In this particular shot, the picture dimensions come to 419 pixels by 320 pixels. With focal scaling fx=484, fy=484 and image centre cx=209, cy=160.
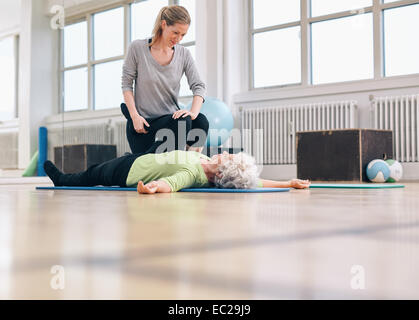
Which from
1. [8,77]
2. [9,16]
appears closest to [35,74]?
[8,77]

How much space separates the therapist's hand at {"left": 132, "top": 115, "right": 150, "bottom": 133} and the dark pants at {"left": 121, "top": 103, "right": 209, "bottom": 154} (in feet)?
0.16

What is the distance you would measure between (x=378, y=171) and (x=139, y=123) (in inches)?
94.1

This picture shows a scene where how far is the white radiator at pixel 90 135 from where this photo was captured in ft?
14.8

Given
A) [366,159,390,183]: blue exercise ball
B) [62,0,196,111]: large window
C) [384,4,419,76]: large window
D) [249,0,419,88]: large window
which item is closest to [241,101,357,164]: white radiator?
[249,0,419,88]: large window

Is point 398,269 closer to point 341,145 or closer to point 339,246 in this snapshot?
point 339,246

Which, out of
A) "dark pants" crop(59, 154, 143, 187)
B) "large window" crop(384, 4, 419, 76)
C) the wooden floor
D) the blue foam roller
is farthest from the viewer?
"large window" crop(384, 4, 419, 76)

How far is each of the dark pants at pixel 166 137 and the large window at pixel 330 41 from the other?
117 inches

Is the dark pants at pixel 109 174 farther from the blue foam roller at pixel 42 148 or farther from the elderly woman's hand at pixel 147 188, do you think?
the blue foam roller at pixel 42 148

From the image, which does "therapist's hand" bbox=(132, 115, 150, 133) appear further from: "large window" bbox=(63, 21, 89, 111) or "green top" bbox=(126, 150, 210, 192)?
"large window" bbox=(63, 21, 89, 111)

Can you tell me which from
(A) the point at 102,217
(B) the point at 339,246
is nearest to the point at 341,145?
(A) the point at 102,217

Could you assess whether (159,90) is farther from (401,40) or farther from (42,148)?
(401,40)

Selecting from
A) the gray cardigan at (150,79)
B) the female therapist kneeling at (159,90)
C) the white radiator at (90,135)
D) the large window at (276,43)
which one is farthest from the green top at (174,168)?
the large window at (276,43)

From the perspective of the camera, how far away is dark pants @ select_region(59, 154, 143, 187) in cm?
265

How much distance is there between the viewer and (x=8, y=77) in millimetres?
4191
